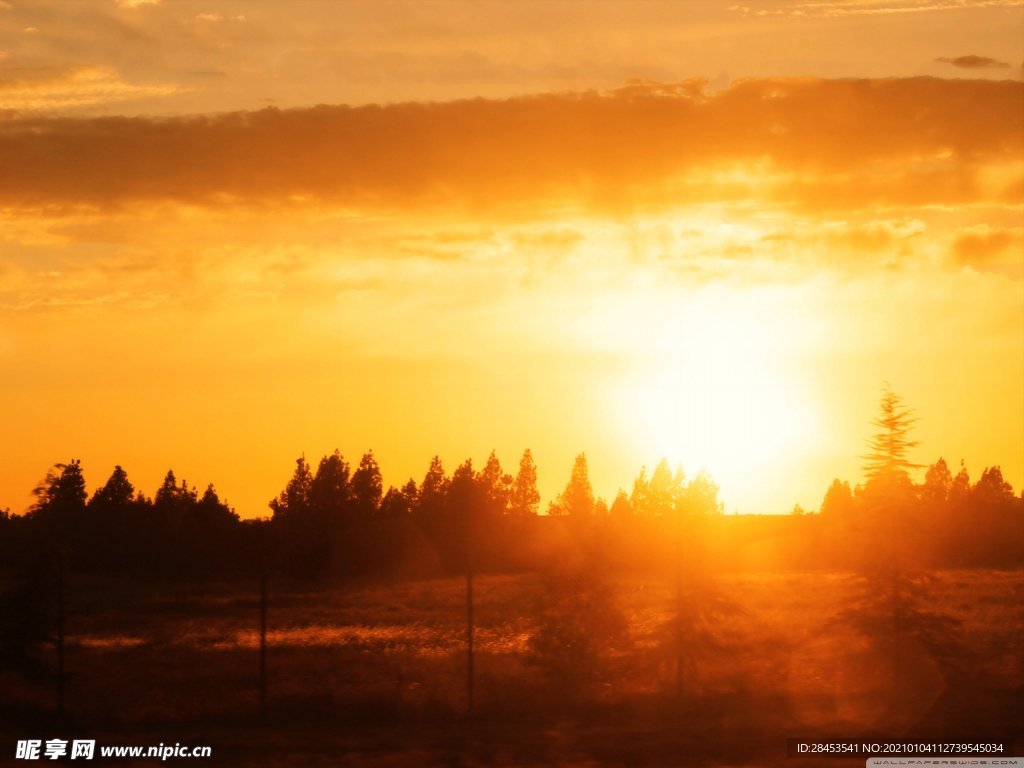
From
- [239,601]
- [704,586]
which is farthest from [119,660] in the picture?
[239,601]

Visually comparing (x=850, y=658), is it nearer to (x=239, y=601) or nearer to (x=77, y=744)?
(x=77, y=744)

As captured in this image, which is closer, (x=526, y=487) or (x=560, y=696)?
(x=560, y=696)

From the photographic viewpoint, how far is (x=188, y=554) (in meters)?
78.6

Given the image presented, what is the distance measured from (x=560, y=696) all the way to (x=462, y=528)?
239ft

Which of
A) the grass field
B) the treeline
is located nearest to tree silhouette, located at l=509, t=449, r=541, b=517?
the treeline

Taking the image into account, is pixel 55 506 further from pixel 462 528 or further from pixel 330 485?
pixel 330 485

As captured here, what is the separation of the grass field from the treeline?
1542 millimetres

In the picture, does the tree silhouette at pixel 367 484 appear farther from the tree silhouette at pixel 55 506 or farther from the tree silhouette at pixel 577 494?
the tree silhouette at pixel 55 506

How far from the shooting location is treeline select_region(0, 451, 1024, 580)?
22.0 metres

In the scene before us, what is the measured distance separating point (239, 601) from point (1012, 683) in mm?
40701

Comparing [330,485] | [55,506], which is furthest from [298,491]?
[55,506]

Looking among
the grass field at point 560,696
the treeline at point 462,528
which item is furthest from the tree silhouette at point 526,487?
the grass field at point 560,696

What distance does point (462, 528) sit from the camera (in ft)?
306

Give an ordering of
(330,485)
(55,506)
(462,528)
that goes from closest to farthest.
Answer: (55,506) → (462,528) → (330,485)
